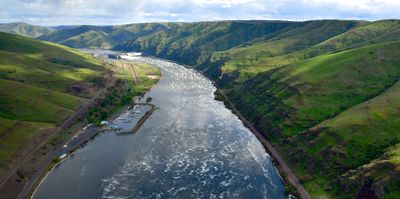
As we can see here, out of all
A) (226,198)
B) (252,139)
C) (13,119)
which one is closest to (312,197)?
(226,198)

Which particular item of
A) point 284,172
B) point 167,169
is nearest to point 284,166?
point 284,172

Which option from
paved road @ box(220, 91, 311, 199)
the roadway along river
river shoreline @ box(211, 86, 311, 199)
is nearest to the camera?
river shoreline @ box(211, 86, 311, 199)

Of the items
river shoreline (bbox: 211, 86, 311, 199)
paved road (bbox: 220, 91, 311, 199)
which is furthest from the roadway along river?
paved road (bbox: 220, 91, 311, 199)

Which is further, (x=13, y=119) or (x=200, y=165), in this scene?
(x=13, y=119)

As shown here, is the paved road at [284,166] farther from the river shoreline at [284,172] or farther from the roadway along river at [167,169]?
the roadway along river at [167,169]

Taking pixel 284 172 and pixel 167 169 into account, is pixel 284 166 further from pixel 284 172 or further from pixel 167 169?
pixel 167 169

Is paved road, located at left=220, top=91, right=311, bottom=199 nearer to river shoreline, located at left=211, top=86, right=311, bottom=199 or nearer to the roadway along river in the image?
river shoreline, located at left=211, top=86, right=311, bottom=199

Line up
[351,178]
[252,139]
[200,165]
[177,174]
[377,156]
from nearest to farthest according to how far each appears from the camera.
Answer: [351,178] → [377,156] → [177,174] → [200,165] → [252,139]

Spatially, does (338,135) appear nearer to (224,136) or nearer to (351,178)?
(351,178)
